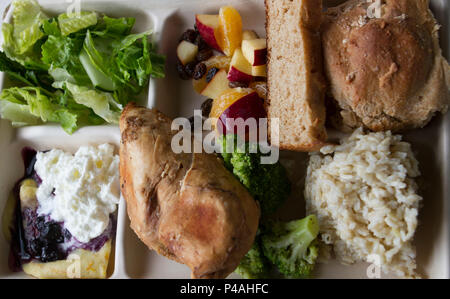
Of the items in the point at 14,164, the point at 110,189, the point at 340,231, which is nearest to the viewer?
the point at 340,231

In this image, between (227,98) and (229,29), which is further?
(229,29)

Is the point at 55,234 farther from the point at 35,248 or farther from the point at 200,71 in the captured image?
the point at 200,71

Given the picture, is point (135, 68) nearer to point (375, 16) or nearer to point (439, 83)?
point (375, 16)

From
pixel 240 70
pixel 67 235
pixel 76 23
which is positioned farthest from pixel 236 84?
pixel 67 235

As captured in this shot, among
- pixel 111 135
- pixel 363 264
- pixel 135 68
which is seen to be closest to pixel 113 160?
pixel 111 135

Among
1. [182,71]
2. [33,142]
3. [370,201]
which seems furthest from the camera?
[33,142]
